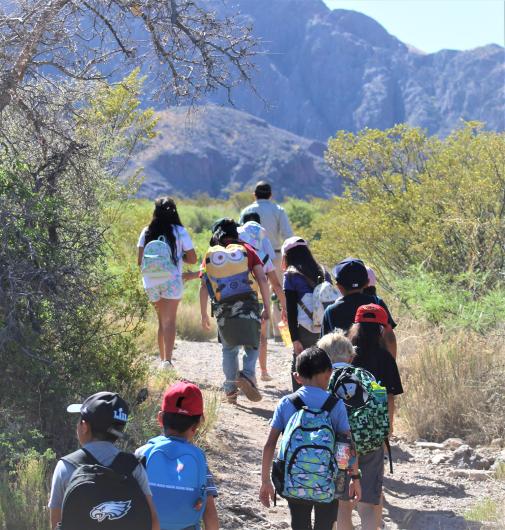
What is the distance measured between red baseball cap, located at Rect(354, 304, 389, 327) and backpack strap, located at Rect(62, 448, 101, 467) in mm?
2443

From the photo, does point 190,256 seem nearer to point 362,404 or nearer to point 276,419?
point 362,404

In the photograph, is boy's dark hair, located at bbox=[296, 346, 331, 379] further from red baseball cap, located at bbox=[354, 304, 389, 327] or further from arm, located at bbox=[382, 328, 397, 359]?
arm, located at bbox=[382, 328, 397, 359]

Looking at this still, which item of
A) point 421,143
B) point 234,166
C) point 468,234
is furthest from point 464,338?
point 234,166

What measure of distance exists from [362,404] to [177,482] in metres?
1.57

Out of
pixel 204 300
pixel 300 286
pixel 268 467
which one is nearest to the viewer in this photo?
pixel 268 467

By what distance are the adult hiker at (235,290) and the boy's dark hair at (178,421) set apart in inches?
167

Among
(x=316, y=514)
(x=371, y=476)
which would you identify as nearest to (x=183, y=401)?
(x=316, y=514)

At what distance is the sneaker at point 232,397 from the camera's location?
8.90m

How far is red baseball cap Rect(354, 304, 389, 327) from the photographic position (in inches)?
228

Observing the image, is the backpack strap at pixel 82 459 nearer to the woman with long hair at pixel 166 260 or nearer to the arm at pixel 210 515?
the arm at pixel 210 515

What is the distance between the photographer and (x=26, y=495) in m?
5.27

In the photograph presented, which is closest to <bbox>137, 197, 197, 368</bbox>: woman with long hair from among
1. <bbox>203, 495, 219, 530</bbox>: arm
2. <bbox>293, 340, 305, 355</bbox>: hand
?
<bbox>293, 340, 305, 355</bbox>: hand

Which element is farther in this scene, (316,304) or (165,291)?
(165,291)

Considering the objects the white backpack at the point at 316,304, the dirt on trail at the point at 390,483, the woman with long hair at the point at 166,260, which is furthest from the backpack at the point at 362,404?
the woman with long hair at the point at 166,260
